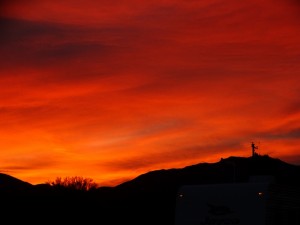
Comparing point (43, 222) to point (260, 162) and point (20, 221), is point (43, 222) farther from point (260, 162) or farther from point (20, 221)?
point (260, 162)

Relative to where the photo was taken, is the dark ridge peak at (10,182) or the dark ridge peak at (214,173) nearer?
the dark ridge peak at (214,173)

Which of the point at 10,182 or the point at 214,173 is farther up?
the point at 214,173

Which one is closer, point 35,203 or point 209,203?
point 209,203

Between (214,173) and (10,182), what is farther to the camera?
(214,173)

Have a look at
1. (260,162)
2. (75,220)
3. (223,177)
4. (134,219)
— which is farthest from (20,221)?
(223,177)

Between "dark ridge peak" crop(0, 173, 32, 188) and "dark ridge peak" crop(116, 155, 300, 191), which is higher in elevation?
"dark ridge peak" crop(116, 155, 300, 191)

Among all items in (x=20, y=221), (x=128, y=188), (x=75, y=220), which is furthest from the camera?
(x=128, y=188)

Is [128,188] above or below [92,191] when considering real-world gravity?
above

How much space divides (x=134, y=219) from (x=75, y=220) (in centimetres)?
383

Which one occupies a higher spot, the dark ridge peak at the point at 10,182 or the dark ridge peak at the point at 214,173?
the dark ridge peak at the point at 214,173

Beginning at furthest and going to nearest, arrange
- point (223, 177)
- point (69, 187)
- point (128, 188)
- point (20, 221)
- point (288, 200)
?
point (128, 188), point (223, 177), point (69, 187), point (20, 221), point (288, 200)

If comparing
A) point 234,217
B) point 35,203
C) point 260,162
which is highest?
point 260,162

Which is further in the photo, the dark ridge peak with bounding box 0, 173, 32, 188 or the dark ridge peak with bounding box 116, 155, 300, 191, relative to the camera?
the dark ridge peak with bounding box 0, 173, 32, 188

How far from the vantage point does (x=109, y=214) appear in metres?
37.9
